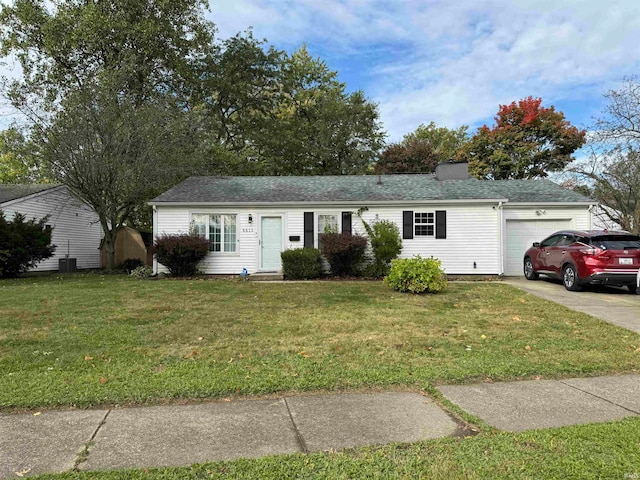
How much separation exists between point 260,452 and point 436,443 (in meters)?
1.20

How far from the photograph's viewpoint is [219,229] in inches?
579

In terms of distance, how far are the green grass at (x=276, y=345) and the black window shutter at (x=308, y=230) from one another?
5.24m

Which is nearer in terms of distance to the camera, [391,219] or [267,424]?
[267,424]

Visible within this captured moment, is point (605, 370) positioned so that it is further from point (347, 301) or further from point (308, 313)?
point (347, 301)

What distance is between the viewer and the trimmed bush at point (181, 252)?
13658mm

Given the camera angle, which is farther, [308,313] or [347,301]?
[347,301]

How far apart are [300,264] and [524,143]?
19943 millimetres

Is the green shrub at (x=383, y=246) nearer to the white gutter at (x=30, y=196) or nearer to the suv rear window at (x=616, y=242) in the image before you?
the suv rear window at (x=616, y=242)

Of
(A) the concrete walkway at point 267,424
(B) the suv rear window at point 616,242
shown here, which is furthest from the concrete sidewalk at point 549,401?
(B) the suv rear window at point 616,242

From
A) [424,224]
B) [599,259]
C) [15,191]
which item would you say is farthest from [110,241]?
[599,259]

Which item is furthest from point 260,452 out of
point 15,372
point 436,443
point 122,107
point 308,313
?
point 122,107

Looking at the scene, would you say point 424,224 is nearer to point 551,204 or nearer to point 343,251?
point 343,251

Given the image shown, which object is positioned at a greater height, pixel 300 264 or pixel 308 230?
pixel 308 230

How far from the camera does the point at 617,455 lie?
2664 millimetres
